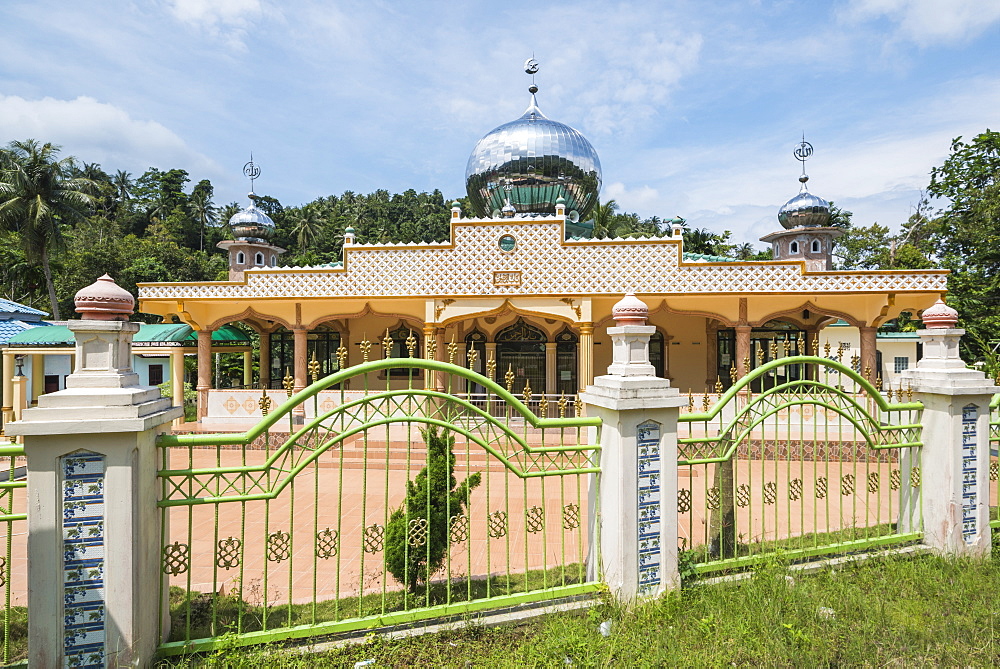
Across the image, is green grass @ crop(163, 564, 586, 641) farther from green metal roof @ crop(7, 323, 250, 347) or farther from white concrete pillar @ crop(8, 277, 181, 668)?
green metal roof @ crop(7, 323, 250, 347)

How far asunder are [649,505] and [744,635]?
85 centimetres

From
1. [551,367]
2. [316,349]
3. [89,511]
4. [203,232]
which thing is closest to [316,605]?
[89,511]

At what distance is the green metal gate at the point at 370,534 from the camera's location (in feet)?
9.41

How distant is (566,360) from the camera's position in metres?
13.4

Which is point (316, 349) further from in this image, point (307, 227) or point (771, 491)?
point (307, 227)

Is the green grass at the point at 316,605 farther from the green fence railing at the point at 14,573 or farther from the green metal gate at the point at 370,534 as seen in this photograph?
the green fence railing at the point at 14,573

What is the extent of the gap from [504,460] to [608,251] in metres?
8.06

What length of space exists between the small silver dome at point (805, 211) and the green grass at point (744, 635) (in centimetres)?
1163

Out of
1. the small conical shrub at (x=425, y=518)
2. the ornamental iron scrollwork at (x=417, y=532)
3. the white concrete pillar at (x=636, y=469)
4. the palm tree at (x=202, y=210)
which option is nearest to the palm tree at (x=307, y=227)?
the palm tree at (x=202, y=210)

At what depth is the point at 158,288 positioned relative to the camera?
11.3 meters

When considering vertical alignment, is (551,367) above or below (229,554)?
above

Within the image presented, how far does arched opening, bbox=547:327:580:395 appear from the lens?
1332 cm

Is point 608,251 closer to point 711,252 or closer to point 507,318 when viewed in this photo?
point 507,318

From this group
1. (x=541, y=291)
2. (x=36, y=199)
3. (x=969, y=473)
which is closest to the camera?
(x=969, y=473)
